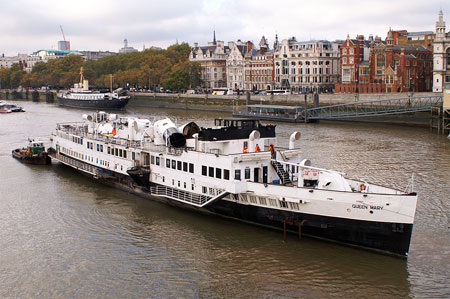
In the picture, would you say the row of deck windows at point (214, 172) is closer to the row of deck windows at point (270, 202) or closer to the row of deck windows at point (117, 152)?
the row of deck windows at point (270, 202)

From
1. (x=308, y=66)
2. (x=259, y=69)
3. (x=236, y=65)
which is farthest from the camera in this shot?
(x=236, y=65)

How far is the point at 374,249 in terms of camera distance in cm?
2292

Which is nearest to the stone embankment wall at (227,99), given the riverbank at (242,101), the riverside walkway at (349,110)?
the riverbank at (242,101)

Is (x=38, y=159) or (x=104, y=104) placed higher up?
(x=104, y=104)

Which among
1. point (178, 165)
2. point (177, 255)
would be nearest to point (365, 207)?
point (177, 255)

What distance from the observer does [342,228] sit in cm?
2320

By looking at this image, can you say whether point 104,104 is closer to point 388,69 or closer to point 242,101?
point 242,101

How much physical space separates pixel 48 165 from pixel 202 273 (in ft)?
88.3

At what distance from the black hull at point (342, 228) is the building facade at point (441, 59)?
6735cm

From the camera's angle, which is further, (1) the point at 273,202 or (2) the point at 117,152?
(2) the point at 117,152

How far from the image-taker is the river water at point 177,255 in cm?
2047

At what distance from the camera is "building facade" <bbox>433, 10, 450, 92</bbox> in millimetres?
83375

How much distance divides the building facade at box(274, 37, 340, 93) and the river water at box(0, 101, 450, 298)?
73349 mm

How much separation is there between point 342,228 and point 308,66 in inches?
3491
